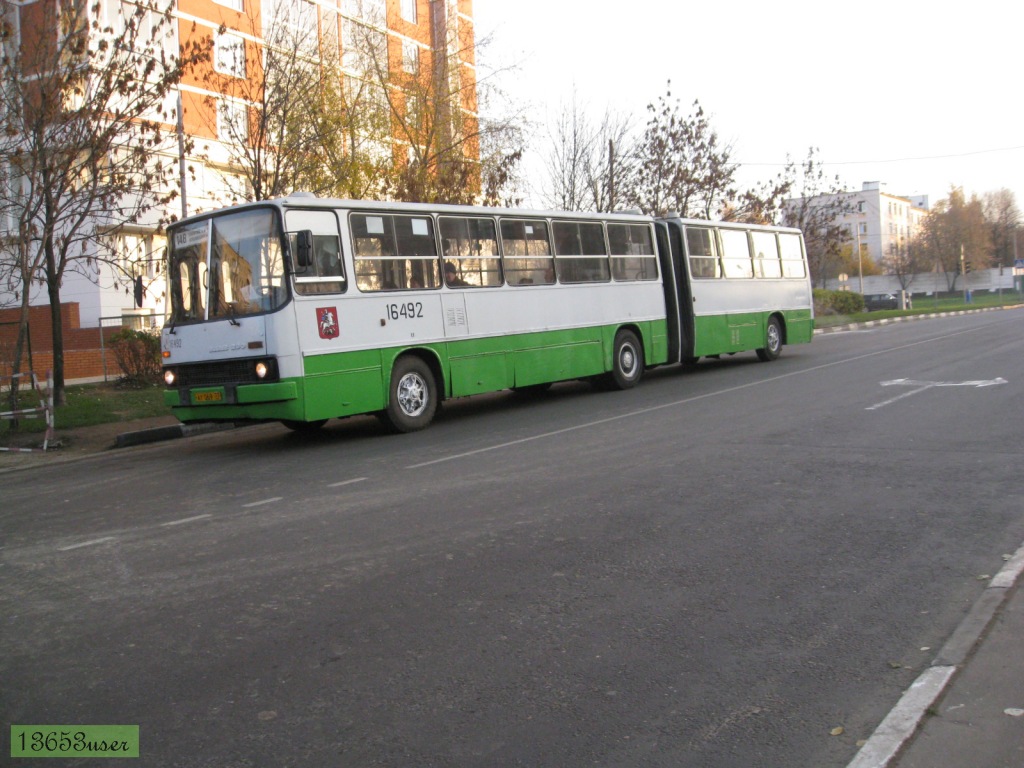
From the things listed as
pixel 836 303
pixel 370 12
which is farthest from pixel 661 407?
pixel 836 303

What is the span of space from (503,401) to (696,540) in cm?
1090

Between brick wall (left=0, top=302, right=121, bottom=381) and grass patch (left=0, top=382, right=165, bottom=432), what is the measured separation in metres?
1.75

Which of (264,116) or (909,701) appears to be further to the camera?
(264,116)

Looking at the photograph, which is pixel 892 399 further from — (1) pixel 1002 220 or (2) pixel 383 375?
(1) pixel 1002 220

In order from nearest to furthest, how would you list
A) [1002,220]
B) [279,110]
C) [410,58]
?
[279,110] < [410,58] < [1002,220]

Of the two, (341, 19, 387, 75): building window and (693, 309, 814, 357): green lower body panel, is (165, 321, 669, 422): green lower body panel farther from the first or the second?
(341, 19, 387, 75): building window

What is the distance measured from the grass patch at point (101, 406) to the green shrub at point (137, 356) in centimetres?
25

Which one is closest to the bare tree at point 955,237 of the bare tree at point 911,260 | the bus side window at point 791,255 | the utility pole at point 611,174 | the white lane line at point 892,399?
the bare tree at point 911,260

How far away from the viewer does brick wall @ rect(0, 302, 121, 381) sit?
2216 cm

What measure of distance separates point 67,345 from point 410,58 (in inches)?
542

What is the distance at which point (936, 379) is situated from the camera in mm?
15414

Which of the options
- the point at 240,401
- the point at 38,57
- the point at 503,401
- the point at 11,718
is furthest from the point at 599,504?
the point at 38,57

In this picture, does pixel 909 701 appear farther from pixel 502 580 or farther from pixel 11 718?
pixel 11 718

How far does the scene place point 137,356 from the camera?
20078 millimetres
